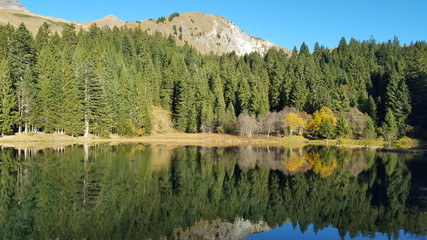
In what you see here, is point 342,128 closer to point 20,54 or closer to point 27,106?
point 27,106

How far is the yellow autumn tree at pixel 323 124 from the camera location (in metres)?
88.1

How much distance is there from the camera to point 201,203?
2122 cm

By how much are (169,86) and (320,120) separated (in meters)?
50.6

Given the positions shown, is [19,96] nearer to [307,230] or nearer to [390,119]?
[307,230]

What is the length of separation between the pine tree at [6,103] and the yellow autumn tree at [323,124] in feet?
231

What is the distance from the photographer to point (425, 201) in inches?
892

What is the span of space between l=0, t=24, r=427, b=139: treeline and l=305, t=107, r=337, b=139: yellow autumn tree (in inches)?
137

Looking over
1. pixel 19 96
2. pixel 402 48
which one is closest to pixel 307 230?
pixel 19 96

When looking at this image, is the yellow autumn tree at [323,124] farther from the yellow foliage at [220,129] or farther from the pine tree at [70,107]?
the pine tree at [70,107]

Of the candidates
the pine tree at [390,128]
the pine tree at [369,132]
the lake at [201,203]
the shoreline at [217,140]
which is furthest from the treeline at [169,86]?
the lake at [201,203]

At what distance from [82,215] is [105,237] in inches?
126

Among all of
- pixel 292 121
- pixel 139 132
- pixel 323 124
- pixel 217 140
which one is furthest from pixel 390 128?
pixel 139 132

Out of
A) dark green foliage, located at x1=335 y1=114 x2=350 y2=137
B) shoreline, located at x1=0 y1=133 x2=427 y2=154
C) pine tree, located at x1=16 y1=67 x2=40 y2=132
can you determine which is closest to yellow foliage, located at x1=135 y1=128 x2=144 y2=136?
shoreline, located at x1=0 y1=133 x2=427 y2=154

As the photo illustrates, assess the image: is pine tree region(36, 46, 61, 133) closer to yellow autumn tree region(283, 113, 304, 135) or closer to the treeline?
the treeline
